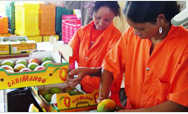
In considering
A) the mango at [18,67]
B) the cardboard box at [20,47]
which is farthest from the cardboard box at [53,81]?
the cardboard box at [20,47]

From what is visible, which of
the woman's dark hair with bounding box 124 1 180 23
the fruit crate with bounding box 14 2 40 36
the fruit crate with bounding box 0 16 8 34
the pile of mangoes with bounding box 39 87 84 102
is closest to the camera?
the woman's dark hair with bounding box 124 1 180 23

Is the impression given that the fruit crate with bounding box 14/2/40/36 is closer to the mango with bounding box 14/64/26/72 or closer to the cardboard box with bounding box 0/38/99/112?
the mango with bounding box 14/64/26/72

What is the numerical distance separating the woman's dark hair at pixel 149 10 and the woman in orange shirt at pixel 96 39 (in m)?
0.63

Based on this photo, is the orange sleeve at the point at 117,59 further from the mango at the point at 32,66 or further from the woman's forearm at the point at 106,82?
the mango at the point at 32,66

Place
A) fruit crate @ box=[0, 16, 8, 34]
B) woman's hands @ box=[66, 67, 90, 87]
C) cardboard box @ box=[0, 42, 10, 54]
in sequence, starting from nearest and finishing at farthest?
woman's hands @ box=[66, 67, 90, 87]
cardboard box @ box=[0, 42, 10, 54]
fruit crate @ box=[0, 16, 8, 34]

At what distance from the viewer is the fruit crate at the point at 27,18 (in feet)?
18.1

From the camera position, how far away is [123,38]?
149 centimetres

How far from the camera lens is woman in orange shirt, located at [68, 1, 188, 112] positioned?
117 centimetres

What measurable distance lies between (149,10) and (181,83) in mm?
359

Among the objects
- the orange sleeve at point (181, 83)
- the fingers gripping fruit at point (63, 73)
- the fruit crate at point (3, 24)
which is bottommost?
the fruit crate at point (3, 24)

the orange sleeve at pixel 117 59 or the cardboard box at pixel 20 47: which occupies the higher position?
the orange sleeve at pixel 117 59

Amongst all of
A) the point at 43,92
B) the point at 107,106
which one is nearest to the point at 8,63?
the point at 43,92

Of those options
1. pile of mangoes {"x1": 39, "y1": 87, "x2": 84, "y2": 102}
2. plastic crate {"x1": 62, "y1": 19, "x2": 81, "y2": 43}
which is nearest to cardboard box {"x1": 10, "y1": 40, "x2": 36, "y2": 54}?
plastic crate {"x1": 62, "y1": 19, "x2": 81, "y2": 43}

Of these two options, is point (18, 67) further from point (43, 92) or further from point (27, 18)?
point (27, 18)
